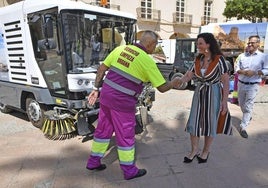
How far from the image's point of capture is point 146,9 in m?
21.7

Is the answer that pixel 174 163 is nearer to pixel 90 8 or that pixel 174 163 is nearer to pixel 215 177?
pixel 215 177

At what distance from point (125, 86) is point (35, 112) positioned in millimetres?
2771

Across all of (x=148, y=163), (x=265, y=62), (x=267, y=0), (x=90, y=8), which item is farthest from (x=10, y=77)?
(x=267, y=0)

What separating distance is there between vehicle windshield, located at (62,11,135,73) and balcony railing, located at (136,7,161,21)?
16.5 meters

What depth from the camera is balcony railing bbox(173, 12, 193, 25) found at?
23.5 m

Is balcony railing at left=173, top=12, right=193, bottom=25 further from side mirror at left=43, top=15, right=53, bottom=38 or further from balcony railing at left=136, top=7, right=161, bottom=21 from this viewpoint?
side mirror at left=43, top=15, right=53, bottom=38

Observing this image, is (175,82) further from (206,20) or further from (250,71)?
(206,20)

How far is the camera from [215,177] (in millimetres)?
3332

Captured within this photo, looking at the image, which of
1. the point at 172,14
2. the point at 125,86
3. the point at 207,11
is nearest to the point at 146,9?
the point at 172,14

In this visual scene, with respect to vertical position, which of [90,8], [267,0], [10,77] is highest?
[267,0]

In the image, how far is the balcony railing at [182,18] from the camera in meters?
23.5

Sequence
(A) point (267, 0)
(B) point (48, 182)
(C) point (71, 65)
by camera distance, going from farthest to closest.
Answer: (A) point (267, 0), (C) point (71, 65), (B) point (48, 182)

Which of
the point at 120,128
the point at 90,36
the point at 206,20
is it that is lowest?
the point at 120,128

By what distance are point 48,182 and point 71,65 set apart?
1908 millimetres
